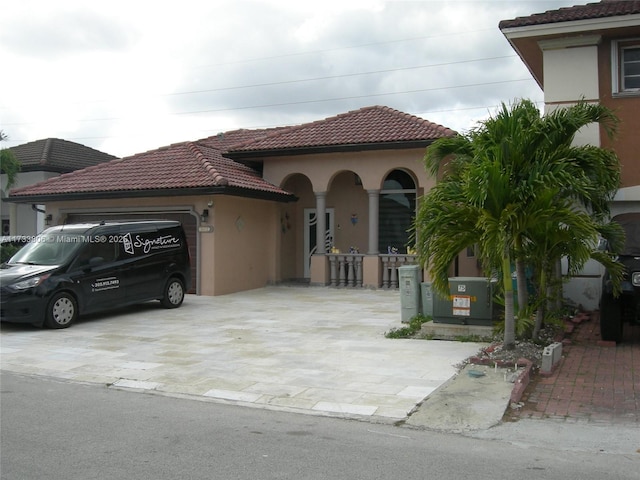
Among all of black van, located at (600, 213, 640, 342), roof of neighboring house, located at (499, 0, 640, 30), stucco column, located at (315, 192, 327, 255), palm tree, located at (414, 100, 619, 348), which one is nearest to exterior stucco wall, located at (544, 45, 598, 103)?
roof of neighboring house, located at (499, 0, 640, 30)

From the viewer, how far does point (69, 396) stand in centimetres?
709

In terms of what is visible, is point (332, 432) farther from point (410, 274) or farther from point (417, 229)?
point (410, 274)

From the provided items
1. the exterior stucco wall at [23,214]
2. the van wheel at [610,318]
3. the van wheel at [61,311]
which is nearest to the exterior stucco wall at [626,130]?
the van wheel at [610,318]

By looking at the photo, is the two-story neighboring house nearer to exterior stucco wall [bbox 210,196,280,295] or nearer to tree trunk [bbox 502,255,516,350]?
tree trunk [bbox 502,255,516,350]

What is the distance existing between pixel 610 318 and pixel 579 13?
21.2ft

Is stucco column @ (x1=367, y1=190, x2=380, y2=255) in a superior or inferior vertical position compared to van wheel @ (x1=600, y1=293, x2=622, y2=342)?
superior

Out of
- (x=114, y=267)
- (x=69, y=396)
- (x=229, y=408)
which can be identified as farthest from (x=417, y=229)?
(x=114, y=267)

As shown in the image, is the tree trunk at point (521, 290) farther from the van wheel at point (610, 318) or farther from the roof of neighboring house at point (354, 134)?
the roof of neighboring house at point (354, 134)

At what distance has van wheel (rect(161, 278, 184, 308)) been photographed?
1395cm

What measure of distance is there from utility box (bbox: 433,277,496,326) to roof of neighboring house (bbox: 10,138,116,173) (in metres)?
22.6
